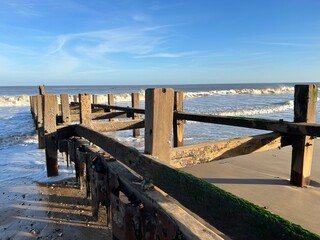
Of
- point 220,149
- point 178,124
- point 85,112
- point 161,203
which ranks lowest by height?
point 178,124

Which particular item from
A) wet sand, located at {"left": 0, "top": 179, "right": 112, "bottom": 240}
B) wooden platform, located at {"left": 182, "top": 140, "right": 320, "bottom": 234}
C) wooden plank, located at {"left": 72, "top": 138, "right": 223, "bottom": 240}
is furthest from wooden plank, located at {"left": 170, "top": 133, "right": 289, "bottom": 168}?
wet sand, located at {"left": 0, "top": 179, "right": 112, "bottom": 240}

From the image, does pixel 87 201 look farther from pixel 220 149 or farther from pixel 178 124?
pixel 178 124

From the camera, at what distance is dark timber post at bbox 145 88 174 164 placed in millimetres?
2490

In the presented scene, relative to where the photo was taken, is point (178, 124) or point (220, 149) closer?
point (220, 149)

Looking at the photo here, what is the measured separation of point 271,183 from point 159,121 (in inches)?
134

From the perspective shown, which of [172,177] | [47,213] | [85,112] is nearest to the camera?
[172,177]

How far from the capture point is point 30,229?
3879 mm

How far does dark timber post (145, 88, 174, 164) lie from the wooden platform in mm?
2334

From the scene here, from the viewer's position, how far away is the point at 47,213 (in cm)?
436

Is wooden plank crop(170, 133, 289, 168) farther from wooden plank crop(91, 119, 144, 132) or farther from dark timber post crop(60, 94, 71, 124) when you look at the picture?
dark timber post crop(60, 94, 71, 124)

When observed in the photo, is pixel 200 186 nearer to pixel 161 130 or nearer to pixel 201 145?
pixel 161 130

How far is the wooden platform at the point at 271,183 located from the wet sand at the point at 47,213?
2.37 metres

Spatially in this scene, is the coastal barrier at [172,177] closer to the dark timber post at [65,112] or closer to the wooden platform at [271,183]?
the wooden platform at [271,183]

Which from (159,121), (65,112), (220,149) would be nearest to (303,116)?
(220,149)
